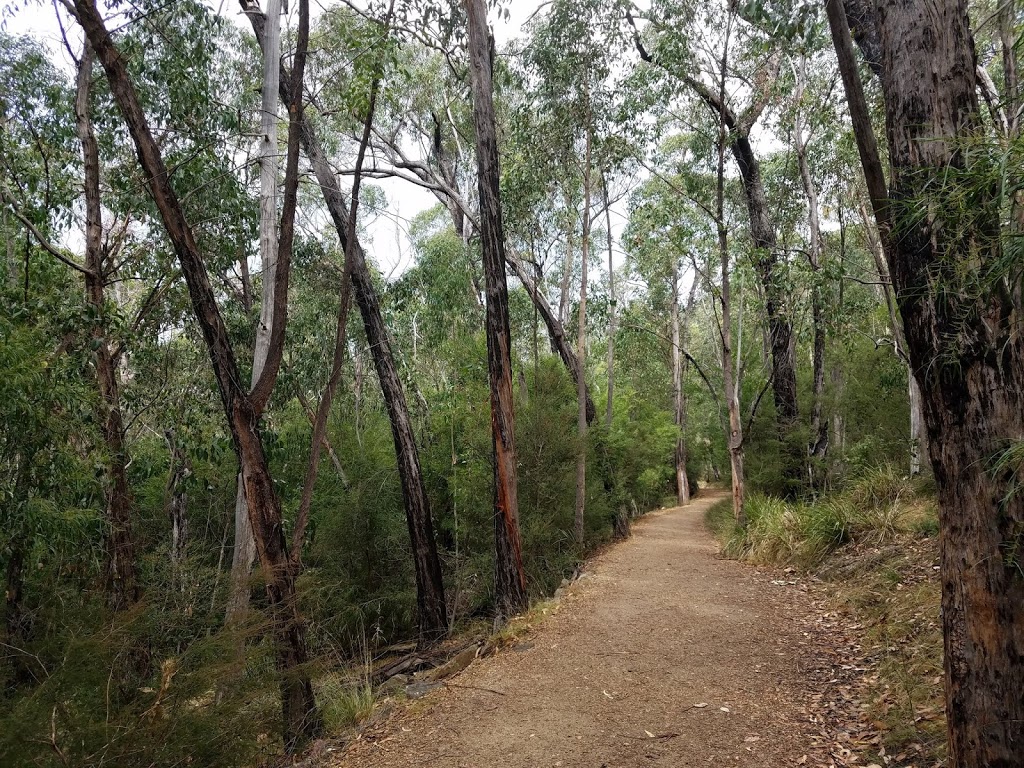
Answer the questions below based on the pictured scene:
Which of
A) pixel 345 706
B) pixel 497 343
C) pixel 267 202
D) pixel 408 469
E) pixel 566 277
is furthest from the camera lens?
pixel 566 277

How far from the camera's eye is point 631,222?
60.9 ft

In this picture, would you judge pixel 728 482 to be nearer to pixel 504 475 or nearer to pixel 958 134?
pixel 504 475

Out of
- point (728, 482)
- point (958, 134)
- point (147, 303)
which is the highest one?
point (147, 303)

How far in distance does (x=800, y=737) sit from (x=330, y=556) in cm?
845

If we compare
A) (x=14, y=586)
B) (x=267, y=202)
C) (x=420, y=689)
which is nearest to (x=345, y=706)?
(x=420, y=689)

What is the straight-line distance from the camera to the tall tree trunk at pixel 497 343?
23.0 feet

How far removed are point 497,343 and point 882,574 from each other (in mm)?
4653

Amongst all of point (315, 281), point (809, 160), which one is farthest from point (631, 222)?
point (315, 281)

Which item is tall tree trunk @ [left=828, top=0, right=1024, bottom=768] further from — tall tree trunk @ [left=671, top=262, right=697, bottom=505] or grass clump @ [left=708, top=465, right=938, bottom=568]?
tall tree trunk @ [left=671, top=262, right=697, bottom=505]

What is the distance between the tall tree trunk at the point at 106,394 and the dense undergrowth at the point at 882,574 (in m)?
6.61

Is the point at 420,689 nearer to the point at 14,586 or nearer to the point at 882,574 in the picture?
the point at 14,586

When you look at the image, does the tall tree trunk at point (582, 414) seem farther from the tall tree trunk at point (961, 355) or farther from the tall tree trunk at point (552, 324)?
the tall tree trunk at point (961, 355)

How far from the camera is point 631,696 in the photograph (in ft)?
14.4

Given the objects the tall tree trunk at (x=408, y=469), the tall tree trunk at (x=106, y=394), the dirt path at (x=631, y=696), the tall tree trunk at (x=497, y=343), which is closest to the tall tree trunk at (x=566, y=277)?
the tall tree trunk at (x=408, y=469)
